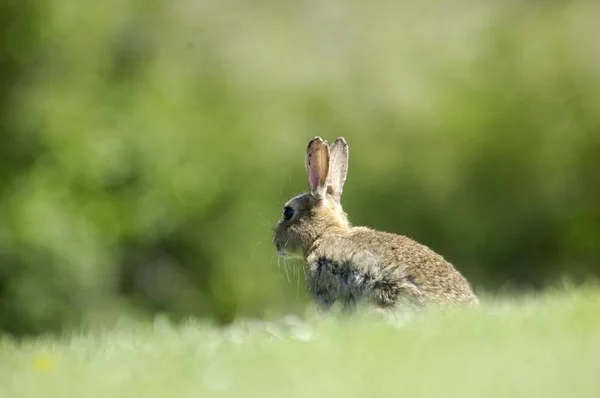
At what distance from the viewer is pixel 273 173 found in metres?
23.1

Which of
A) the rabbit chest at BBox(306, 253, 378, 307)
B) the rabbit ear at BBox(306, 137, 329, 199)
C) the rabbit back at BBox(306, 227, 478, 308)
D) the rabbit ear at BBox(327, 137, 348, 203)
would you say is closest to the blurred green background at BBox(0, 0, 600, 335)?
the rabbit ear at BBox(327, 137, 348, 203)

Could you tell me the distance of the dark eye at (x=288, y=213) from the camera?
10.2 meters

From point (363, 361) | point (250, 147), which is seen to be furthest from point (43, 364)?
point (250, 147)

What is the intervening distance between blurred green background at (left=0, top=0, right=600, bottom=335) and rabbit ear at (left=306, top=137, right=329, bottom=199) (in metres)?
10.3

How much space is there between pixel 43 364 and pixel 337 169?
13.5 ft

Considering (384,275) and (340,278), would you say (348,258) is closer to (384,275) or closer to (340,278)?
(340,278)

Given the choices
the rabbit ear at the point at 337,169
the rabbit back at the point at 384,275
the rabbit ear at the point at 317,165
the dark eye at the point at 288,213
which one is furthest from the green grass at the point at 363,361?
the rabbit ear at the point at 337,169

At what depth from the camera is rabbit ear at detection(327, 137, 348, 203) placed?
10375 millimetres

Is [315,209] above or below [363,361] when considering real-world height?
above

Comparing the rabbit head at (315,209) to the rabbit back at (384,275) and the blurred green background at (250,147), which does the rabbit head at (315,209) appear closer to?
the rabbit back at (384,275)

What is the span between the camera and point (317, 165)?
9898 millimetres

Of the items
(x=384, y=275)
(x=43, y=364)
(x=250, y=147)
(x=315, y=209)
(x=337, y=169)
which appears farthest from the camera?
(x=250, y=147)

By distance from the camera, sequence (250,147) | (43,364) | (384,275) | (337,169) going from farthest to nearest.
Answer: (250,147)
(337,169)
(384,275)
(43,364)

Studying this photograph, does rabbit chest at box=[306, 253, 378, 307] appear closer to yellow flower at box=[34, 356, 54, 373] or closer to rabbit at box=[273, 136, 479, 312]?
rabbit at box=[273, 136, 479, 312]
